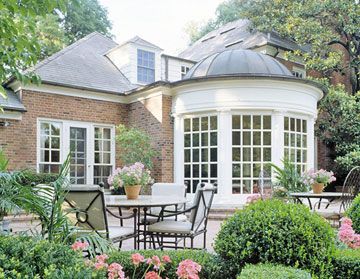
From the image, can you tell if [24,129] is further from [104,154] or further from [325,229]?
[325,229]

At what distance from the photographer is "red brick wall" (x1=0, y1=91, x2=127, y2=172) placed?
10.3 meters

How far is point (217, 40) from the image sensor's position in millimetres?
18375

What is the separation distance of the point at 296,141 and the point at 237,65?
9.13 feet

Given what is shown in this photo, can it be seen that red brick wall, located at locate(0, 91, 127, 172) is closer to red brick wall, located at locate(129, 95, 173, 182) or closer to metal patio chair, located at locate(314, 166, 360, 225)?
red brick wall, located at locate(129, 95, 173, 182)

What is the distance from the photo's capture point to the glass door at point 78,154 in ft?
37.6

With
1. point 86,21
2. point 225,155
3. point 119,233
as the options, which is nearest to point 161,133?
point 225,155

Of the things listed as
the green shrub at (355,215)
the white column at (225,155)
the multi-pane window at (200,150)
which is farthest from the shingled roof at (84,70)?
the green shrub at (355,215)

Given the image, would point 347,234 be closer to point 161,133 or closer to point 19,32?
point 19,32

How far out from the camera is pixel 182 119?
11.2m

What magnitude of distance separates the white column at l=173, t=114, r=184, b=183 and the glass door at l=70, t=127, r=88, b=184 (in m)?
2.81

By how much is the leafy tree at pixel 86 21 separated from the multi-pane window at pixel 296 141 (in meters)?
19.1

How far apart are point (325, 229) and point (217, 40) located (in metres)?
16.1

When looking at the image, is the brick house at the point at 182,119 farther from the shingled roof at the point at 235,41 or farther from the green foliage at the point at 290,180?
the shingled roof at the point at 235,41

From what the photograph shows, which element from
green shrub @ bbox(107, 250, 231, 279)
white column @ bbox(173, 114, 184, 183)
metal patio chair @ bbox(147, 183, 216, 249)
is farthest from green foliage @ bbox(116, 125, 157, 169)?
green shrub @ bbox(107, 250, 231, 279)
